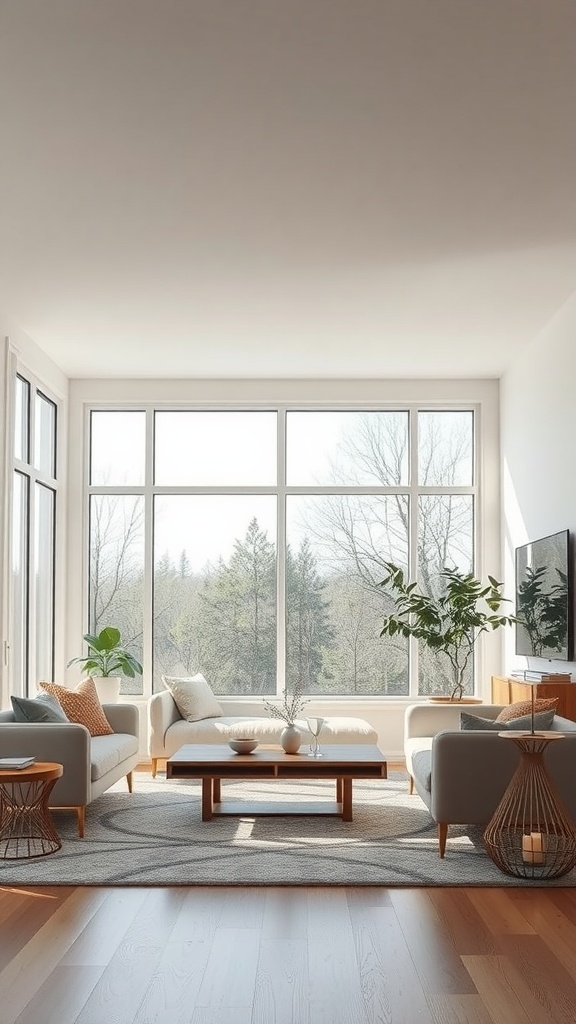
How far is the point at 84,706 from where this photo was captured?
704cm

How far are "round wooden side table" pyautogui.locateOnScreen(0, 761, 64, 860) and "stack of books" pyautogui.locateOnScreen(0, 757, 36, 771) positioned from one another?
0.8 inches

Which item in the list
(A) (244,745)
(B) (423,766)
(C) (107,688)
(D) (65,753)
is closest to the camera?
(D) (65,753)

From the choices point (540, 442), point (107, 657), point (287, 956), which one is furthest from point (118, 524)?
point (287, 956)

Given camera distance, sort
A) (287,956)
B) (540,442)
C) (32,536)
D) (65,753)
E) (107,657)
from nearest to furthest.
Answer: (287,956) → (65,753) → (540,442) → (32,536) → (107,657)

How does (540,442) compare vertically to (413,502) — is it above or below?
above

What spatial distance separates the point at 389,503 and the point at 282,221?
4089 mm

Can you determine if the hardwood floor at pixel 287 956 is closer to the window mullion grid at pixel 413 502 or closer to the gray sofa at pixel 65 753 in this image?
the gray sofa at pixel 65 753

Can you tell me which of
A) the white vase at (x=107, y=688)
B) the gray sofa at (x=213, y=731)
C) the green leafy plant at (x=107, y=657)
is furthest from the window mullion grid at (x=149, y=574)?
the gray sofa at (x=213, y=731)

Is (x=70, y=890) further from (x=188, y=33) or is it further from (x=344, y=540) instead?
(x=344, y=540)

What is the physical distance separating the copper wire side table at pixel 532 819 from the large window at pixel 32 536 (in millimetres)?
3948

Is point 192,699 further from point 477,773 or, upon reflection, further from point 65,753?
point 477,773

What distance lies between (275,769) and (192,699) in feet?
7.44

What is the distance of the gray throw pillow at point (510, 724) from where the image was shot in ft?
18.0

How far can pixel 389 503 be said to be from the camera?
948cm
